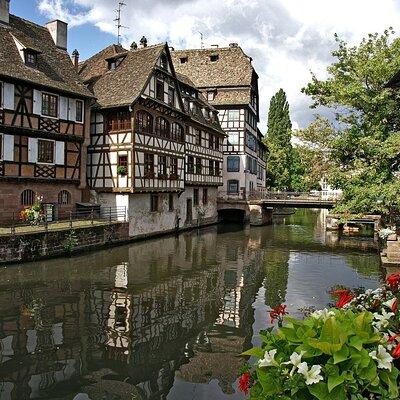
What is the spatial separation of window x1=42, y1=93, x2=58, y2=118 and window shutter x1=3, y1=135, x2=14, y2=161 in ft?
8.68

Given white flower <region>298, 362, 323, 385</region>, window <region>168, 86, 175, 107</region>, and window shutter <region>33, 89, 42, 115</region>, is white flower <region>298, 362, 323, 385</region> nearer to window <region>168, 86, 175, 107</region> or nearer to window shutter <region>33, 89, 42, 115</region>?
window shutter <region>33, 89, 42, 115</region>

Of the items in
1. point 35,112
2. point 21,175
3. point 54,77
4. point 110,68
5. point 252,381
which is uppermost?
point 110,68

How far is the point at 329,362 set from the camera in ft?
10.5

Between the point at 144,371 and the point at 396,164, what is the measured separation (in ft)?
49.5

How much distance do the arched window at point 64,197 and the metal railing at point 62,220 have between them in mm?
599

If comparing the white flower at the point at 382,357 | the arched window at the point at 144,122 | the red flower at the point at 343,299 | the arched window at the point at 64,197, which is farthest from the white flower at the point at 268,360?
the arched window at the point at 144,122

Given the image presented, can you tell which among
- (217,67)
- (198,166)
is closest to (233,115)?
(217,67)

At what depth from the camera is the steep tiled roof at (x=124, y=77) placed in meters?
28.0

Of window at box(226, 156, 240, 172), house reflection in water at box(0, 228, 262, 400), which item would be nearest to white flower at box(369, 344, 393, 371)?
house reflection in water at box(0, 228, 262, 400)

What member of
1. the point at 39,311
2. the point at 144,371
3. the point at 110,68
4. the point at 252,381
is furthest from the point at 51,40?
the point at 252,381

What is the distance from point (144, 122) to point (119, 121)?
65.9 inches

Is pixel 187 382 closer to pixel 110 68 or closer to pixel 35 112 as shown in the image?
pixel 35 112

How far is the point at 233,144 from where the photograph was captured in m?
46.6

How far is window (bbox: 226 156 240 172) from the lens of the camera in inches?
1832
